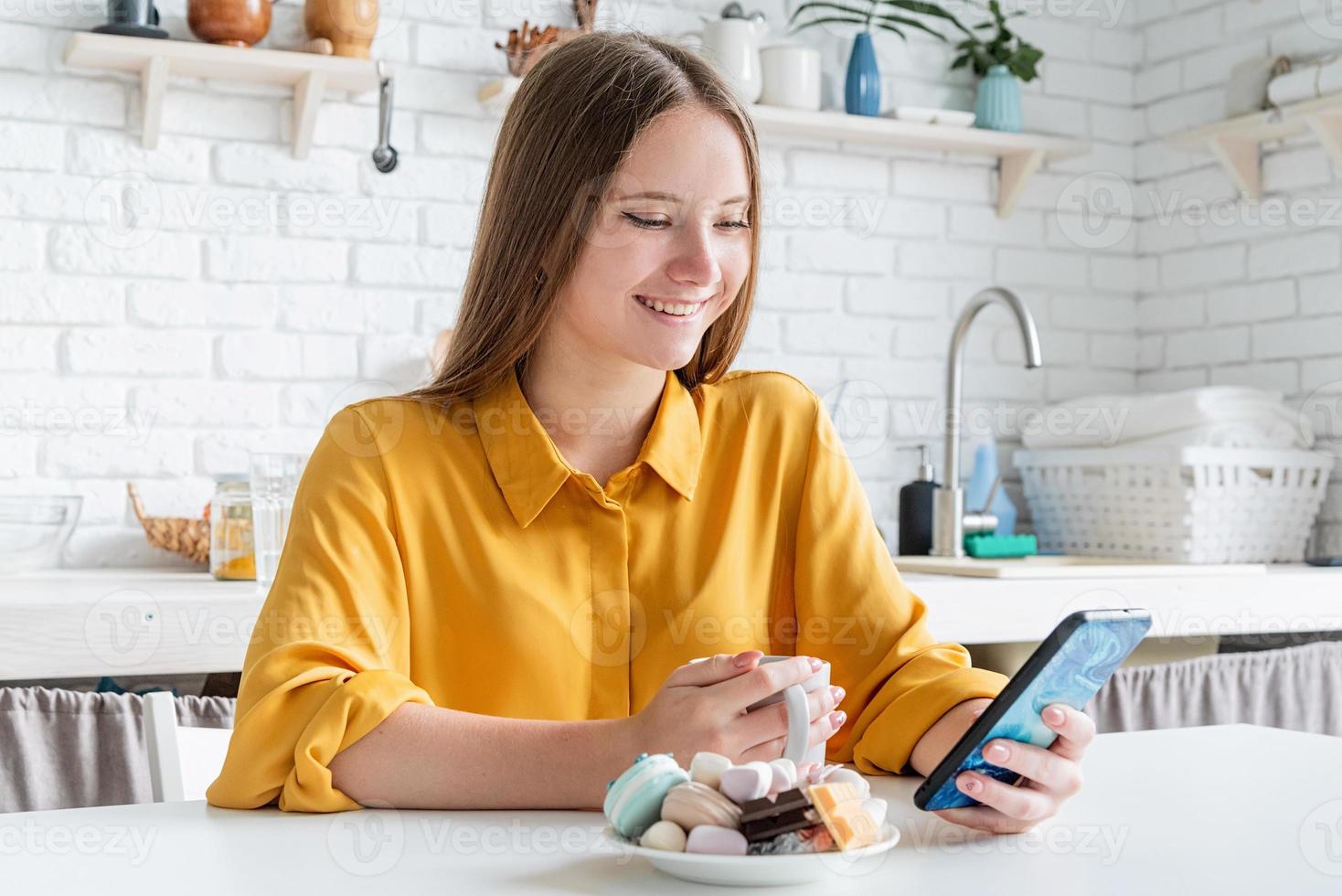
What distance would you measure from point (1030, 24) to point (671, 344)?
7.15 ft

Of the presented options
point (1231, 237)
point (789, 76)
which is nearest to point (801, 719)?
point (789, 76)

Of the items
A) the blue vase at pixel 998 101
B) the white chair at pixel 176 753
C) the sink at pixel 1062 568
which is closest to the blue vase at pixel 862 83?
the blue vase at pixel 998 101

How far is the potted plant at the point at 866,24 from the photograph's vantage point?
108 inches

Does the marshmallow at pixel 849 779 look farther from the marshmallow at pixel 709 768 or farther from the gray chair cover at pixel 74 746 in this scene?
the gray chair cover at pixel 74 746

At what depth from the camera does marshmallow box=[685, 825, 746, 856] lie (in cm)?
71

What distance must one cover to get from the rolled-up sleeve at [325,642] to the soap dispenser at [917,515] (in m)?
1.67

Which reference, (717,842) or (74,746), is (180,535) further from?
(717,842)

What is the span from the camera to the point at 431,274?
2.53m

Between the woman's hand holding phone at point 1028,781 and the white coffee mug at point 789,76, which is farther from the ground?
the white coffee mug at point 789,76

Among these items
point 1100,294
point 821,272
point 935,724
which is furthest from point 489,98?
point 935,724

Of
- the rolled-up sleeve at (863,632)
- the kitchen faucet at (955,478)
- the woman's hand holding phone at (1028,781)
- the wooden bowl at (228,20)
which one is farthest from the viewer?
the kitchen faucet at (955,478)

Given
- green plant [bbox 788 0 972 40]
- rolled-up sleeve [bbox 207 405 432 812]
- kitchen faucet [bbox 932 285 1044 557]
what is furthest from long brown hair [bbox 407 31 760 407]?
green plant [bbox 788 0 972 40]

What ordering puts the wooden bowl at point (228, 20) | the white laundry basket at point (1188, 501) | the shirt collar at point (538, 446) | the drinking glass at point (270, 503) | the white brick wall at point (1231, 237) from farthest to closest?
the white brick wall at point (1231, 237) < the white laundry basket at point (1188, 501) < the wooden bowl at point (228, 20) < the drinking glass at point (270, 503) < the shirt collar at point (538, 446)

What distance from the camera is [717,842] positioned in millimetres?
706
